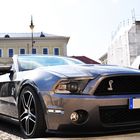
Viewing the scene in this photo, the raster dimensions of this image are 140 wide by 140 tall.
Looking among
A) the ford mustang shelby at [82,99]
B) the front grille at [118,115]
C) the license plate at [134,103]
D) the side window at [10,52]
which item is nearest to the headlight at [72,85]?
the ford mustang shelby at [82,99]

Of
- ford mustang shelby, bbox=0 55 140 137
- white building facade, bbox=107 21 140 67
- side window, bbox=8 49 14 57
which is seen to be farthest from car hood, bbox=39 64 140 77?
side window, bbox=8 49 14 57

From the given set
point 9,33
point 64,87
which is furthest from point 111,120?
point 9,33

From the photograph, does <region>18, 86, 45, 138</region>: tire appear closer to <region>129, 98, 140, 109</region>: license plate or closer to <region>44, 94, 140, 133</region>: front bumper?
<region>44, 94, 140, 133</region>: front bumper

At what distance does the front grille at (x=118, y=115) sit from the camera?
3.86 m

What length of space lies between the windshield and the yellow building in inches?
2314

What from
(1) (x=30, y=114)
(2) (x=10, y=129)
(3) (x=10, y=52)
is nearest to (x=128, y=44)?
(3) (x=10, y=52)

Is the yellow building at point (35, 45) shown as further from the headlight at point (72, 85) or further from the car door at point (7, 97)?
the headlight at point (72, 85)

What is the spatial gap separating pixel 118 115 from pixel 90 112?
13.1 inches

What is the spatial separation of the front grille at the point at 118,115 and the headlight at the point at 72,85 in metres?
0.31

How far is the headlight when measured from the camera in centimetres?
390

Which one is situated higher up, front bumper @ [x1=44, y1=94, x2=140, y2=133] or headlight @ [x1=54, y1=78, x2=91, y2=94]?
headlight @ [x1=54, y1=78, x2=91, y2=94]

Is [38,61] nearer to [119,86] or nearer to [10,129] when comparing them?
[10,129]

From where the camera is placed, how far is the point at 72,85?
3.91 metres

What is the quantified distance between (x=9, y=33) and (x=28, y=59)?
218 ft
